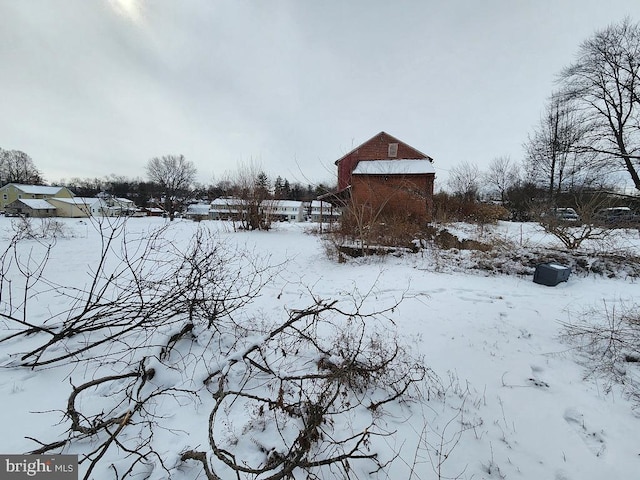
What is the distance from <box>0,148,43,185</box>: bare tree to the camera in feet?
178

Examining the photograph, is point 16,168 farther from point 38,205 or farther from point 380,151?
point 380,151

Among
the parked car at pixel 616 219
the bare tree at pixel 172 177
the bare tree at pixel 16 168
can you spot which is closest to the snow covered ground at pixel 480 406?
the parked car at pixel 616 219

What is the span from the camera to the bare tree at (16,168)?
178ft

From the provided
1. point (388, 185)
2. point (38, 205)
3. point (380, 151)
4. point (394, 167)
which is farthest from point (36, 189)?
point (388, 185)

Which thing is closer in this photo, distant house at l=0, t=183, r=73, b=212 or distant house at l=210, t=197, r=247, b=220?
distant house at l=210, t=197, r=247, b=220

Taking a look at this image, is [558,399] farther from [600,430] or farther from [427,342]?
[427,342]

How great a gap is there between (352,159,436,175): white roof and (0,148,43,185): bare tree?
83.3 metres

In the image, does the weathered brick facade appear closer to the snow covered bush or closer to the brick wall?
the brick wall

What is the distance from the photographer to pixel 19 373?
96.7 inches

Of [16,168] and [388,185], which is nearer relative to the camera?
[388,185]

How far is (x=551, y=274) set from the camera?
5.97 meters

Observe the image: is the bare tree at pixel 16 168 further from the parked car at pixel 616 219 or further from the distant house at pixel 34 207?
the parked car at pixel 616 219

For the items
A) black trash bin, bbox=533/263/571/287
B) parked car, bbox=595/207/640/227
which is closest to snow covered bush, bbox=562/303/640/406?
black trash bin, bbox=533/263/571/287

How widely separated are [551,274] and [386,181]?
1076 centimetres
